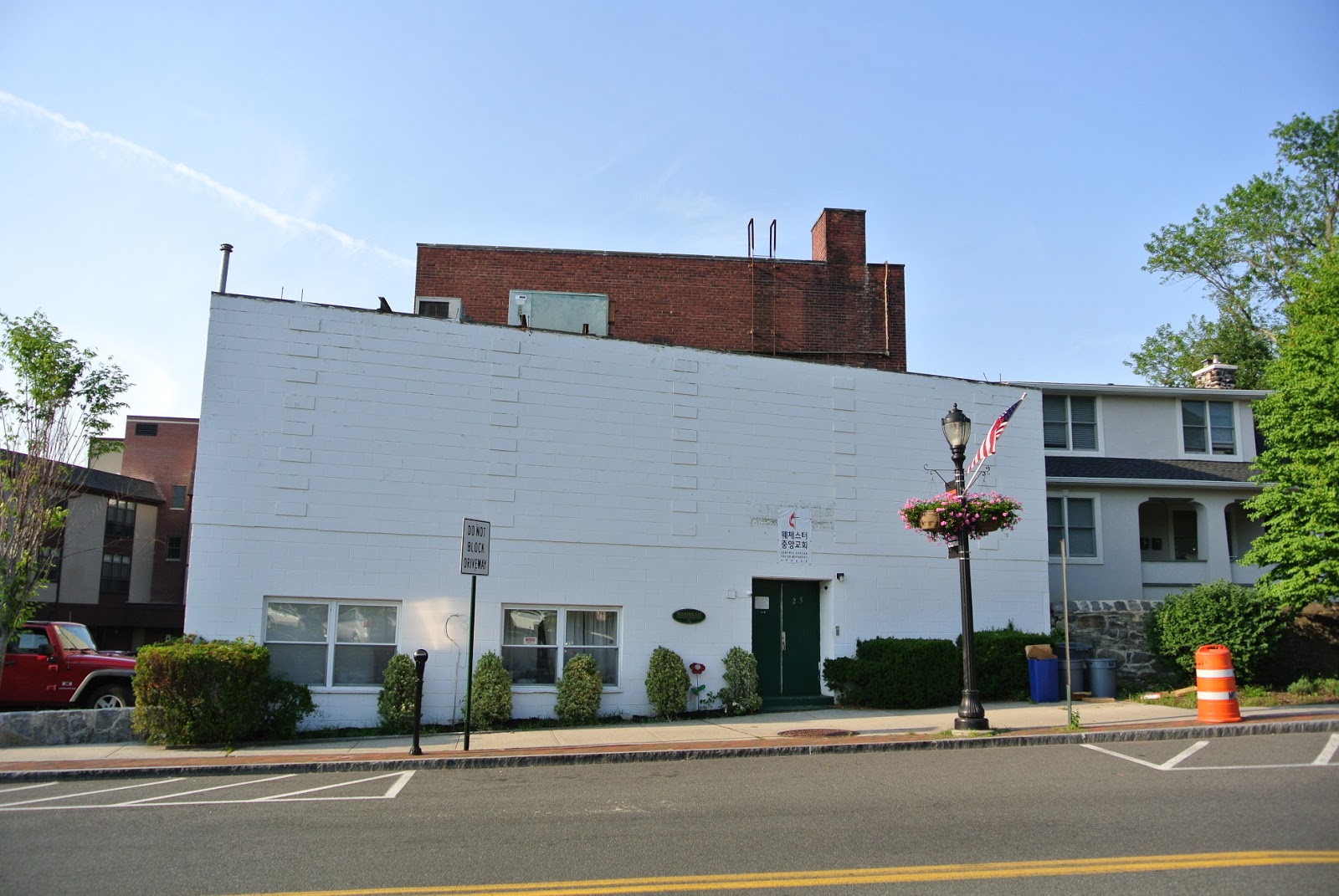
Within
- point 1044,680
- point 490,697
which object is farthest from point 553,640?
point 1044,680

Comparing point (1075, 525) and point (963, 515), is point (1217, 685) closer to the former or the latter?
point (963, 515)

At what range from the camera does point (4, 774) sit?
1143cm

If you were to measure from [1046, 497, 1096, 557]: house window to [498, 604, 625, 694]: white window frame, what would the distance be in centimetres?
1155

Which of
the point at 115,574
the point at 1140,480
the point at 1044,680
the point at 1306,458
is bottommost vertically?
the point at 1044,680

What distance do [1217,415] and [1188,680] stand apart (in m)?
9.21

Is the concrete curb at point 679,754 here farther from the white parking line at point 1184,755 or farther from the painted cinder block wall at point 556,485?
the painted cinder block wall at point 556,485

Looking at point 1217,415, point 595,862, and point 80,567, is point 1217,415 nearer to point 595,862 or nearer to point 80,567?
point 595,862

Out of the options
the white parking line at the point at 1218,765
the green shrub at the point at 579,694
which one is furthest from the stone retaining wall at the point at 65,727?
the white parking line at the point at 1218,765

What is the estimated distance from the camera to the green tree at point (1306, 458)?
17875 millimetres

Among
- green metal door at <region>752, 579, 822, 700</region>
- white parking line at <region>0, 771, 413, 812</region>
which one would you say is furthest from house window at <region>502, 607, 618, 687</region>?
white parking line at <region>0, 771, 413, 812</region>

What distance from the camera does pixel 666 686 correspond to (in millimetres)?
16422

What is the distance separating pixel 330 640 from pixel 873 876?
11225 mm

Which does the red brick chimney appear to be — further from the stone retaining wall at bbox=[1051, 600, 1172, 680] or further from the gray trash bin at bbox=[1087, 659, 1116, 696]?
the gray trash bin at bbox=[1087, 659, 1116, 696]

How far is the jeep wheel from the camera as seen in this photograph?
664 inches
